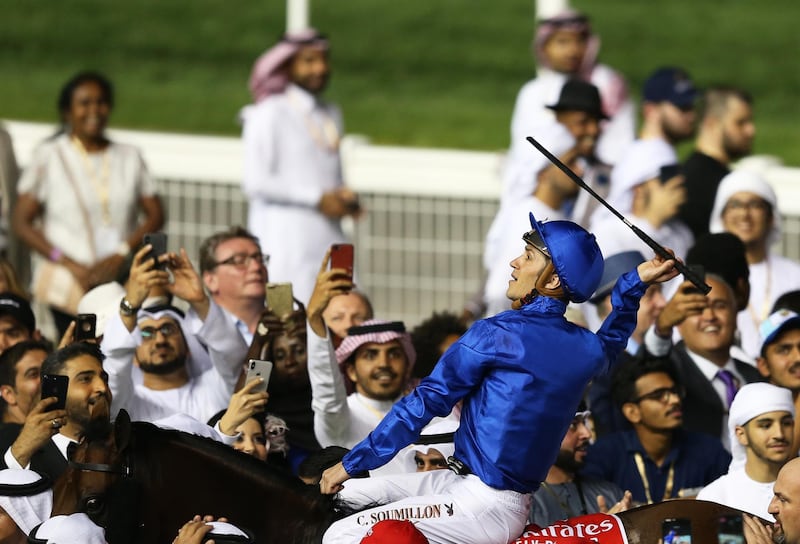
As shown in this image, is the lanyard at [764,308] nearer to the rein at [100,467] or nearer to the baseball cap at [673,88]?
the baseball cap at [673,88]

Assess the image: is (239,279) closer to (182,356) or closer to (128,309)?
(182,356)

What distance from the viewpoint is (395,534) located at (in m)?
6.10

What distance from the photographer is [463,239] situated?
41.6 ft

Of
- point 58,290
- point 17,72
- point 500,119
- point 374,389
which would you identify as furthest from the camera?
point 17,72

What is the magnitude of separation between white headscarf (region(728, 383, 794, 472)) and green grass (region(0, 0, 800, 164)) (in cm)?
1138

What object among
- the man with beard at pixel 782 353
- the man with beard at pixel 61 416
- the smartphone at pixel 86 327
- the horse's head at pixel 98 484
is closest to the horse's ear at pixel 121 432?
the horse's head at pixel 98 484

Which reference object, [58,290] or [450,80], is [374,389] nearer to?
[58,290]

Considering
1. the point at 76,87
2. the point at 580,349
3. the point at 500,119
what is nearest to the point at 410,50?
the point at 500,119

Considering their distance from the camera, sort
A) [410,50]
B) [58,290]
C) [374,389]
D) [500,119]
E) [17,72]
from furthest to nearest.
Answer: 1. [410,50]
2. [17,72]
3. [500,119]
4. [58,290]
5. [374,389]

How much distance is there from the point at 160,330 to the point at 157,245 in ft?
1.85

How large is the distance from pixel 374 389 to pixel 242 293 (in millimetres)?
943

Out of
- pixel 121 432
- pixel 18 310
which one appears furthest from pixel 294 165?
pixel 121 432

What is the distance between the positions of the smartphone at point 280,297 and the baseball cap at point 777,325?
2.08 meters

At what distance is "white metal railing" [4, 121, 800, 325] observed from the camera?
12.6 meters
